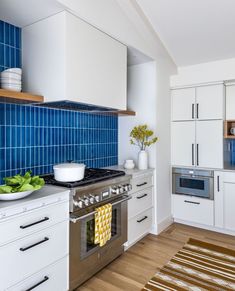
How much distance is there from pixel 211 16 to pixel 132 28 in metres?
0.88

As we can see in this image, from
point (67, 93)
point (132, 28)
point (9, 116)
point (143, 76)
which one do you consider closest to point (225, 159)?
point (143, 76)

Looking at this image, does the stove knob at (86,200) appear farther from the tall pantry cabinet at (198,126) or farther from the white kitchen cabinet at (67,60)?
the tall pantry cabinet at (198,126)

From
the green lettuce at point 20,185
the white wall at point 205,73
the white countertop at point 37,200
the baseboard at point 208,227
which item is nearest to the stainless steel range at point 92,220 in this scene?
the white countertop at point 37,200

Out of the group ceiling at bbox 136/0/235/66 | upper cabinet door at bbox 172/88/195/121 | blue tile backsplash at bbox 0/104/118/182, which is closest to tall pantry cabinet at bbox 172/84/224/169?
upper cabinet door at bbox 172/88/195/121

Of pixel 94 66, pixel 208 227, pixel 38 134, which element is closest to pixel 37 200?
pixel 38 134

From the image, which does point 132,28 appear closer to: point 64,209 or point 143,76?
point 143,76

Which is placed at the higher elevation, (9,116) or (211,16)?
(211,16)

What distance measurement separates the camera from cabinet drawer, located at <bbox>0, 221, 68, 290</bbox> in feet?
4.76

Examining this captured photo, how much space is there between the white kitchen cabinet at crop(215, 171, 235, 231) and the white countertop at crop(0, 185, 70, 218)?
223cm

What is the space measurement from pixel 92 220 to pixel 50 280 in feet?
1.85

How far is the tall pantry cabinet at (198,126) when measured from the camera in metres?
3.23

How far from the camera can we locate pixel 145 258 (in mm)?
2537

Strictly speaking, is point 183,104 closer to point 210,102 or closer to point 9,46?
point 210,102

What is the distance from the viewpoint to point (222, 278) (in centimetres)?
218
